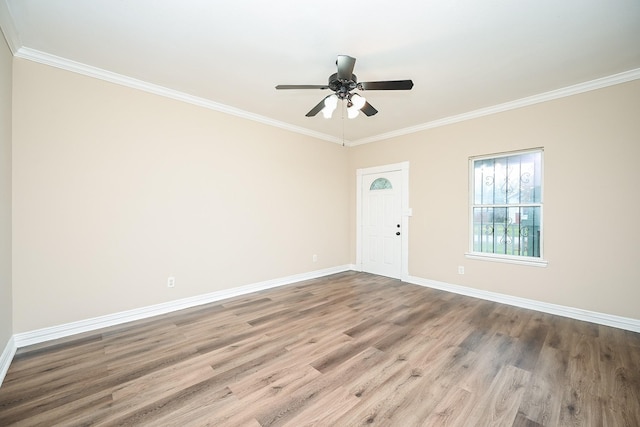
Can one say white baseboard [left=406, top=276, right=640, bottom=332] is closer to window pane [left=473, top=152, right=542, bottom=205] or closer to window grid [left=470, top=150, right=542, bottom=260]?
window grid [left=470, top=150, right=542, bottom=260]

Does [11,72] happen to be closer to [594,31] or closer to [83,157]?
[83,157]

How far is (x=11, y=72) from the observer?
239cm

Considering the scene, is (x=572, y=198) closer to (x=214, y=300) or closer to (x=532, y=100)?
(x=532, y=100)

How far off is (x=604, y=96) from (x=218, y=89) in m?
4.63

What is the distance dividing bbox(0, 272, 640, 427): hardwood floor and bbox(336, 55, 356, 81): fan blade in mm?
2530

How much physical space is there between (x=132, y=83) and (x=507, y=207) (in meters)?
5.21

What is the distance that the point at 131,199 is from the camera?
9.95ft

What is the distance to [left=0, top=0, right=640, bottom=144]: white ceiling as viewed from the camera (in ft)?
6.50

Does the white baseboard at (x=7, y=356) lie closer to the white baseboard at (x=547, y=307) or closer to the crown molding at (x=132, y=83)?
the crown molding at (x=132, y=83)

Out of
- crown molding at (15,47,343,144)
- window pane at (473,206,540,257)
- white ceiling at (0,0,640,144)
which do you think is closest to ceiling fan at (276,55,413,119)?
white ceiling at (0,0,640,144)

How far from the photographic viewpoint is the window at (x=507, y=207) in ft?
11.6

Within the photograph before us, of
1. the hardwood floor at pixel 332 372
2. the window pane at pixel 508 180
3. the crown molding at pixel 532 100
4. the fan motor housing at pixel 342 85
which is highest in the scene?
the crown molding at pixel 532 100

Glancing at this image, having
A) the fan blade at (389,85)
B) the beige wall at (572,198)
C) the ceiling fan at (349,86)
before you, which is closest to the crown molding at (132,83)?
the ceiling fan at (349,86)

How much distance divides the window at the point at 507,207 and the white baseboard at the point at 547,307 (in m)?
0.54
